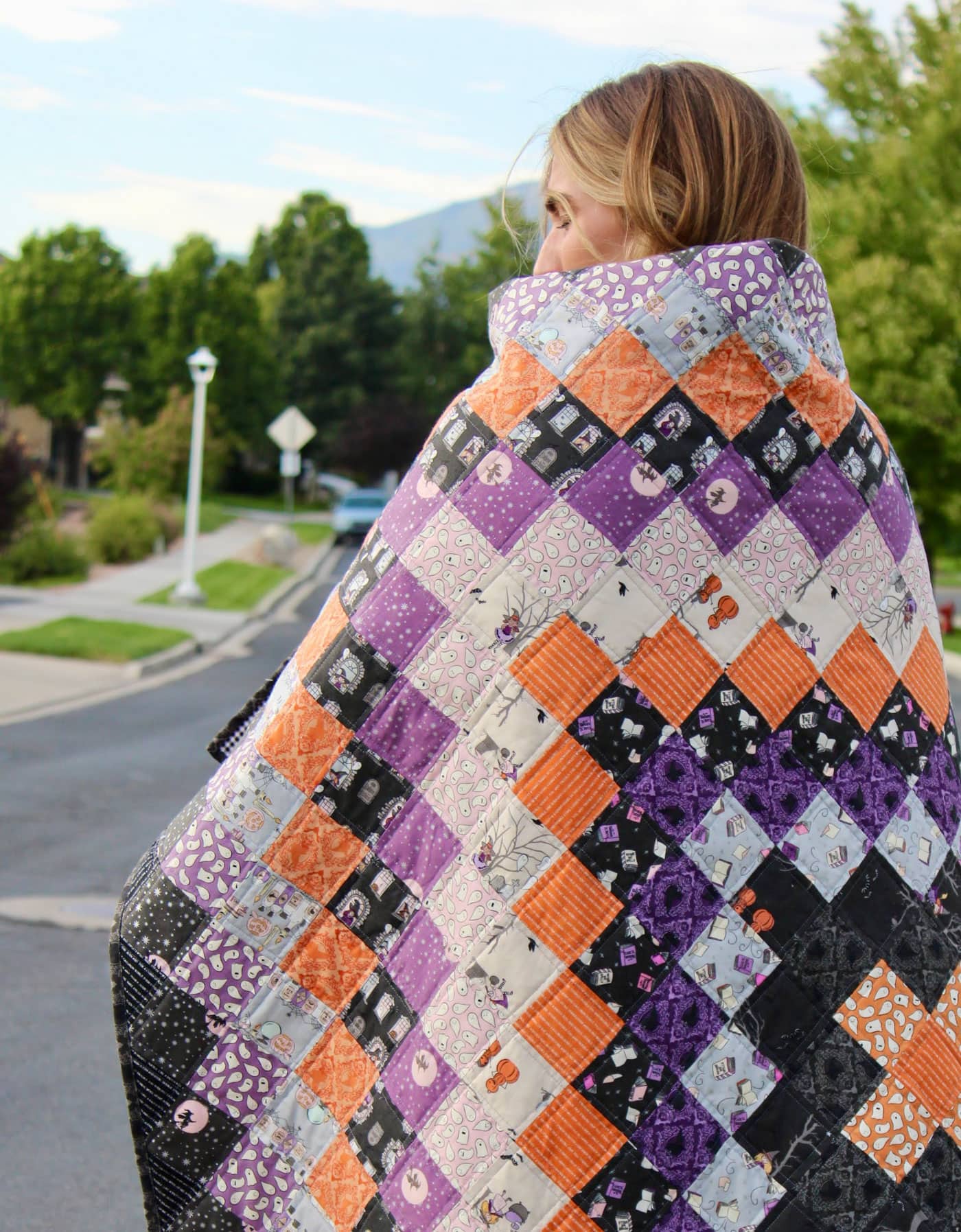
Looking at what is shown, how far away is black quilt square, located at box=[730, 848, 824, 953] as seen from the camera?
1.66 m

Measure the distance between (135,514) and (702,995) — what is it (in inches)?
1107

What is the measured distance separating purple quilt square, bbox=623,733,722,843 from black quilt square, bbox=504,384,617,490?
0.31m

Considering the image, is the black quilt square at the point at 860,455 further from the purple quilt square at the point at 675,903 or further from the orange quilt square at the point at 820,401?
the purple quilt square at the point at 675,903

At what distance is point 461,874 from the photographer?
166 centimetres

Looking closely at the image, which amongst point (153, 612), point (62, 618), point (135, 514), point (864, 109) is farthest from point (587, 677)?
point (135, 514)

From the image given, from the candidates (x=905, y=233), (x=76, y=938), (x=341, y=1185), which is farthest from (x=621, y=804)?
(x=905, y=233)

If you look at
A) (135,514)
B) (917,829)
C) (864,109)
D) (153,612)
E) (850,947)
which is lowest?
(135,514)

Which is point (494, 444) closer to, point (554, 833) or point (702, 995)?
point (554, 833)

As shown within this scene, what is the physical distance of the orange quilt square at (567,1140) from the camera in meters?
1.64

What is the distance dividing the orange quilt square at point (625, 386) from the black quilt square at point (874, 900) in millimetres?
565

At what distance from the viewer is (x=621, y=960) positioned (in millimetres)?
1636

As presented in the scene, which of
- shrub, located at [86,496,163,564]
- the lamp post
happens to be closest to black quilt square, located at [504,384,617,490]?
the lamp post

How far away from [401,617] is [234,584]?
22516 millimetres

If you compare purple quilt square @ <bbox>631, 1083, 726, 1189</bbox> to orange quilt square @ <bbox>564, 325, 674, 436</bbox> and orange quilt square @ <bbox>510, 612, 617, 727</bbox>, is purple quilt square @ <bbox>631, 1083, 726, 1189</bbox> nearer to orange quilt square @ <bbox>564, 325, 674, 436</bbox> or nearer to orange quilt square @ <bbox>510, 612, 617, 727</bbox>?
orange quilt square @ <bbox>510, 612, 617, 727</bbox>
